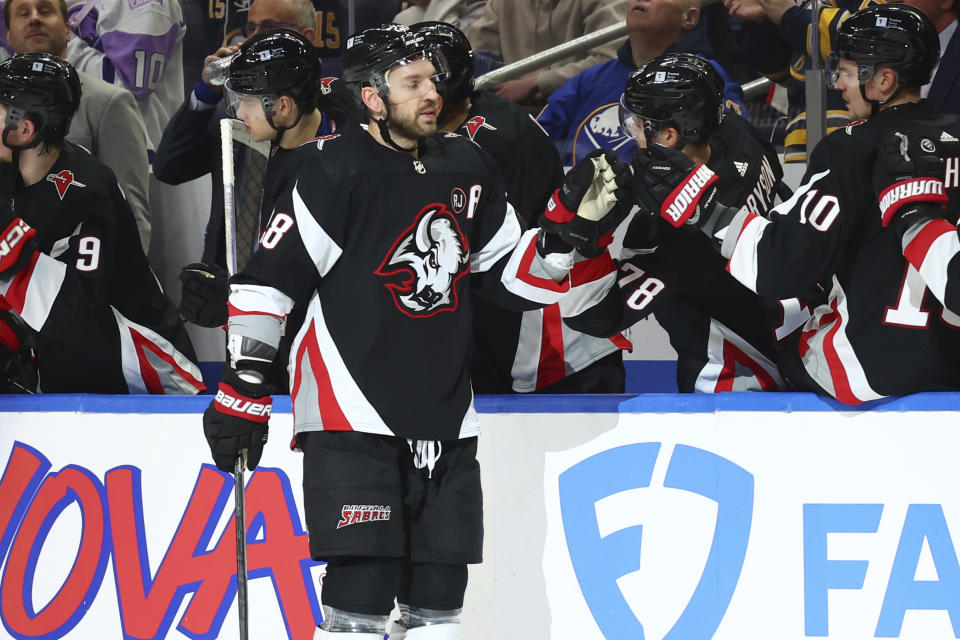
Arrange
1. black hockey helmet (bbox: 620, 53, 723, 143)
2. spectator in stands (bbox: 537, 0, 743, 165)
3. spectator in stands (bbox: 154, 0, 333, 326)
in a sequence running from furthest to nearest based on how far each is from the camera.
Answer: spectator in stands (bbox: 537, 0, 743, 165) → spectator in stands (bbox: 154, 0, 333, 326) → black hockey helmet (bbox: 620, 53, 723, 143)

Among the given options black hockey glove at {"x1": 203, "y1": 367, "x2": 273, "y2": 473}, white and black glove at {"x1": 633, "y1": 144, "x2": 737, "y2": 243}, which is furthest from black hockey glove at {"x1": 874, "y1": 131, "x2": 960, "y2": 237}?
black hockey glove at {"x1": 203, "y1": 367, "x2": 273, "y2": 473}

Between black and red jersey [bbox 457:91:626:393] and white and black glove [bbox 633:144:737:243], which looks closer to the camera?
white and black glove [bbox 633:144:737:243]

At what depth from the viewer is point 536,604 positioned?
3.20 m

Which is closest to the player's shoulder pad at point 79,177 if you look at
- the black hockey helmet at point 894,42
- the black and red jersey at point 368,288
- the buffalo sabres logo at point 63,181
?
the buffalo sabres logo at point 63,181

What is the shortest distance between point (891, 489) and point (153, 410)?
6.41 feet

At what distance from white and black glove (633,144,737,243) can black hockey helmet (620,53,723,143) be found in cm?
18

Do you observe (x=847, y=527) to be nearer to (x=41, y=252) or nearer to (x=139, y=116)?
(x=41, y=252)

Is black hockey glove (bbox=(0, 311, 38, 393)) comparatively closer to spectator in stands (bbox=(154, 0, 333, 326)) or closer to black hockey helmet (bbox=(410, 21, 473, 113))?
spectator in stands (bbox=(154, 0, 333, 326))

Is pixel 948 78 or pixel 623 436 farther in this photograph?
pixel 948 78

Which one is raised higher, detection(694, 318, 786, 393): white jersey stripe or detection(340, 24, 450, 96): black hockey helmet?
detection(340, 24, 450, 96): black hockey helmet

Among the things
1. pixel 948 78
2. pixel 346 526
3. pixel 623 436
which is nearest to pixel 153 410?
pixel 346 526

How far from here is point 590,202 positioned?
280cm

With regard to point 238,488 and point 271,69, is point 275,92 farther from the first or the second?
point 238,488

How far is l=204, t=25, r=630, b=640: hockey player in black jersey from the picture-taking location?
260cm
